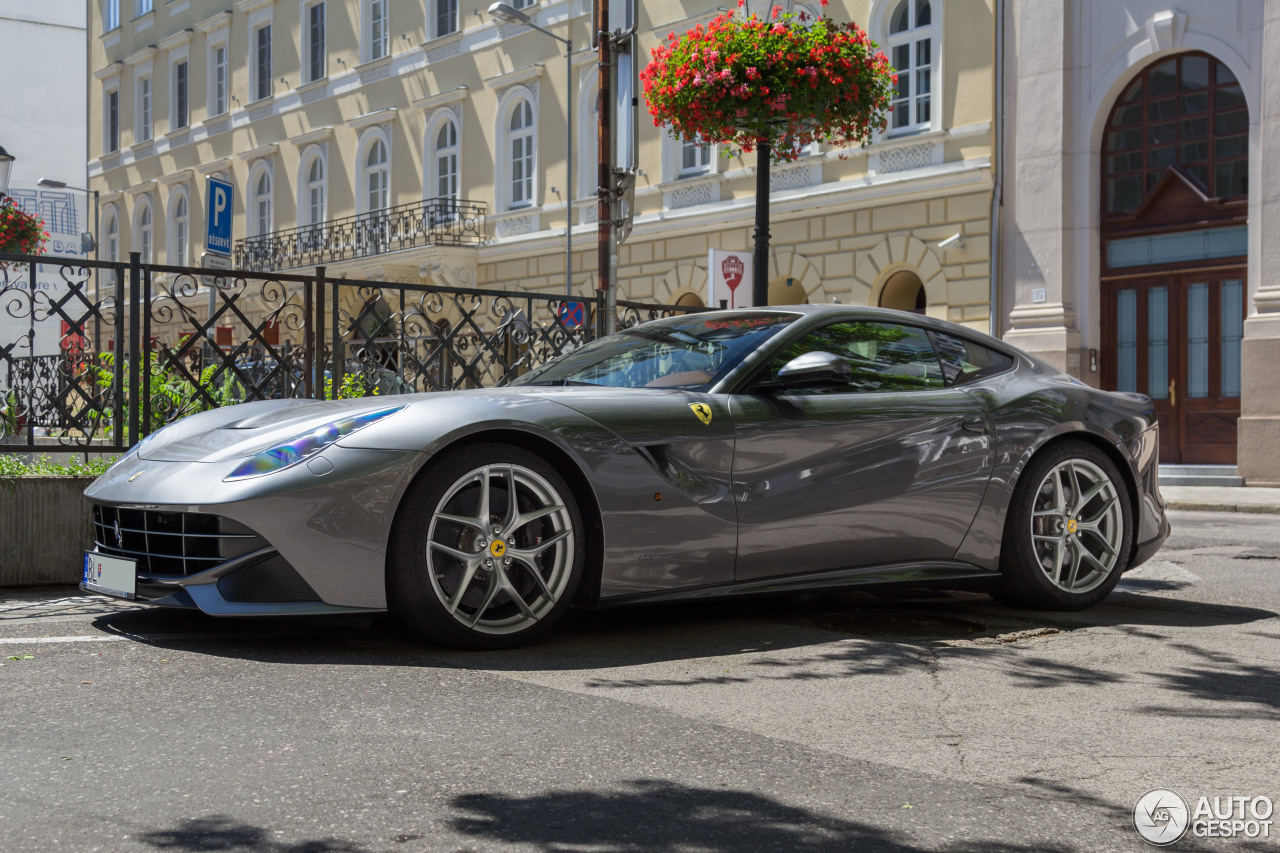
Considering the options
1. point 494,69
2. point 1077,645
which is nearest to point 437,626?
point 1077,645

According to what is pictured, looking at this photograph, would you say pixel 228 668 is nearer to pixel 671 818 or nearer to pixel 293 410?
pixel 293 410

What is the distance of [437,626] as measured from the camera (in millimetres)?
4699

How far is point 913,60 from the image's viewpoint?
22266 mm

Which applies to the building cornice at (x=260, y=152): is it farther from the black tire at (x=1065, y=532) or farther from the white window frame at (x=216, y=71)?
the black tire at (x=1065, y=532)

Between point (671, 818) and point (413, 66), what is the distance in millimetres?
30844

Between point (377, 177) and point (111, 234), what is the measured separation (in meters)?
16.4

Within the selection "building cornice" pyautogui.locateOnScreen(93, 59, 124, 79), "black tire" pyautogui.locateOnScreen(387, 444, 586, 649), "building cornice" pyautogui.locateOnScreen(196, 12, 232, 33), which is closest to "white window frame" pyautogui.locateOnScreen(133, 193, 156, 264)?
"building cornice" pyautogui.locateOnScreen(93, 59, 124, 79)

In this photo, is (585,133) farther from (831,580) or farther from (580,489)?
(580,489)

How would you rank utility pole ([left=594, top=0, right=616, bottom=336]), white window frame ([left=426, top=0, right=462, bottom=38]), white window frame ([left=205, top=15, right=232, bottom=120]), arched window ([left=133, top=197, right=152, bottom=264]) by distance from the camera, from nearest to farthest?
1. utility pole ([left=594, top=0, right=616, bottom=336])
2. white window frame ([left=426, top=0, right=462, bottom=38])
3. white window frame ([left=205, top=15, right=232, bottom=120])
4. arched window ([left=133, top=197, right=152, bottom=264])

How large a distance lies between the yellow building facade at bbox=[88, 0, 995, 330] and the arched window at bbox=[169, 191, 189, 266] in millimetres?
67

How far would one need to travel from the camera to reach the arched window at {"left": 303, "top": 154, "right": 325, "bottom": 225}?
35.2 metres

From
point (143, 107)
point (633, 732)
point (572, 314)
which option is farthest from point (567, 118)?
point (633, 732)

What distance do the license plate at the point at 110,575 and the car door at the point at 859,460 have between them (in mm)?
2144

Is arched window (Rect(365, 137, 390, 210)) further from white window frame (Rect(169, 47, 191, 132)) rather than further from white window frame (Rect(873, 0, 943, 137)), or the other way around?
white window frame (Rect(873, 0, 943, 137))
